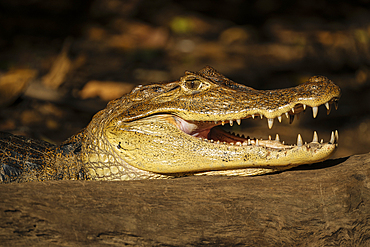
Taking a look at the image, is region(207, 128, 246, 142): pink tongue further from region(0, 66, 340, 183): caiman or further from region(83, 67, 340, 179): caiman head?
region(83, 67, 340, 179): caiman head

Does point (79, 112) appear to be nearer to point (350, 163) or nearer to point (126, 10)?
point (126, 10)

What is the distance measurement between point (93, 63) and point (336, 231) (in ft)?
15.5

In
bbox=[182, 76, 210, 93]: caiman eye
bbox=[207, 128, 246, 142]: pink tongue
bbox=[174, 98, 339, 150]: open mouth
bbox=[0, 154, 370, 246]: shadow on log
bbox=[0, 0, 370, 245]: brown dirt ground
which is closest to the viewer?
bbox=[0, 154, 370, 246]: shadow on log

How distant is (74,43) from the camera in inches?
211

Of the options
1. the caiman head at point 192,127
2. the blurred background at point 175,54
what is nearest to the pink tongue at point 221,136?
the caiman head at point 192,127

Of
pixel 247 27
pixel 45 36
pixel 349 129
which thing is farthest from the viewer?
pixel 247 27

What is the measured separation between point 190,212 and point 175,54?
4511 millimetres

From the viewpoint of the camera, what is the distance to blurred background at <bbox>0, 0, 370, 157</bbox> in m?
4.72

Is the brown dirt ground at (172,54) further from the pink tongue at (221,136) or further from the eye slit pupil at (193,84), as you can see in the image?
the eye slit pupil at (193,84)

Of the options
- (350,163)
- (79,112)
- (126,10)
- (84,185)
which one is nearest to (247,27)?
(126,10)

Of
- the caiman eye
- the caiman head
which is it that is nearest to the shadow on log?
the caiman head

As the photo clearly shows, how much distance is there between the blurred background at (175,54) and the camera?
15.5ft

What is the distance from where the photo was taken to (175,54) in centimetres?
569

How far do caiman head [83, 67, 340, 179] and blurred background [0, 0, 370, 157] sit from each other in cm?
267
